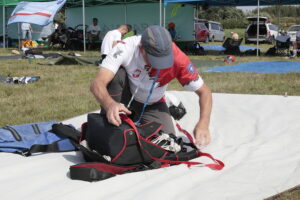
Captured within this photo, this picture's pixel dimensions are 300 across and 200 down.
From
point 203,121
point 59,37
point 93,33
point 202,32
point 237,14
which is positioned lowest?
point 203,121

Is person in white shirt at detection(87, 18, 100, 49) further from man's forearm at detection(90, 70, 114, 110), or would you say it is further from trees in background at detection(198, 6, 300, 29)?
trees in background at detection(198, 6, 300, 29)

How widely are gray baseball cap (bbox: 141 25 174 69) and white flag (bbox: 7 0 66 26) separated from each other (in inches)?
432

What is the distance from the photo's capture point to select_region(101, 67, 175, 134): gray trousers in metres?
2.87

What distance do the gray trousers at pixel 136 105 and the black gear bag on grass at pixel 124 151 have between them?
0.29 meters

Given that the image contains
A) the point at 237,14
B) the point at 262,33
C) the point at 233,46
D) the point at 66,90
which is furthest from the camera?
the point at 237,14

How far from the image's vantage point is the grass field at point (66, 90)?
4758mm

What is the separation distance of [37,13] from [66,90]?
754 cm

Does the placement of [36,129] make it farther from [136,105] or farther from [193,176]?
[193,176]

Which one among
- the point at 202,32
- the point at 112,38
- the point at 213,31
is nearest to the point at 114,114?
the point at 112,38

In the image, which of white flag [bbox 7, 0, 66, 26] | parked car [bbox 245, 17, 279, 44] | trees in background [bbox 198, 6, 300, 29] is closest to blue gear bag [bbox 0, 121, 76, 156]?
white flag [bbox 7, 0, 66, 26]

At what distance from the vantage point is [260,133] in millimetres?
3467

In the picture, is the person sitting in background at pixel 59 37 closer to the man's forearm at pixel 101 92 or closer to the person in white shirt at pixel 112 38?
the person in white shirt at pixel 112 38

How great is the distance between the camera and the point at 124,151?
244 centimetres

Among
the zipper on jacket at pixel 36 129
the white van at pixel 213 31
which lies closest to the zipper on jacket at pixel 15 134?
the zipper on jacket at pixel 36 129
